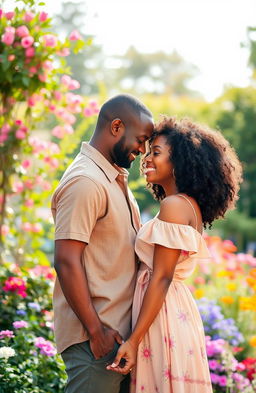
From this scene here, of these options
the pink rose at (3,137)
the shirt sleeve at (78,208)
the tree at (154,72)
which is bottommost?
the shirt sleeve at (78,208)

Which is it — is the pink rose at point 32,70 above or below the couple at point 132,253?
above

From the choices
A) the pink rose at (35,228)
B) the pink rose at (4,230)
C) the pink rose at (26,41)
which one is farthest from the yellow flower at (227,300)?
the pink rose at (26,41)

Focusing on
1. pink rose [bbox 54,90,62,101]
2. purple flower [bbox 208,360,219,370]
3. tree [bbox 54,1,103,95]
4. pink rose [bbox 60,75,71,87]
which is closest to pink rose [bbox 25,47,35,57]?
pink rose [bbox 60,75,71,87]

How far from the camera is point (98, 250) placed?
2.62m

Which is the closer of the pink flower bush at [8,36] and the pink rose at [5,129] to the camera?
the pink flower bush at [8,36]

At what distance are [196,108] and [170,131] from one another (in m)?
Answer: 16.3

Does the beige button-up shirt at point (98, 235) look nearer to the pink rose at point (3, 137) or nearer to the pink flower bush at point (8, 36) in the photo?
the pink flower bush at point (8, 36)

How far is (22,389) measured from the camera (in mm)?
3170

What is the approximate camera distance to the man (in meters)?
2.48

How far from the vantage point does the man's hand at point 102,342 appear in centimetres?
250

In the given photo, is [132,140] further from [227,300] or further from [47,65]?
[227,300]

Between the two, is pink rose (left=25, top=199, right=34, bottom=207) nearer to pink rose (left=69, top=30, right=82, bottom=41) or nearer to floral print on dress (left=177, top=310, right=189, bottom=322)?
pink rose (left=69, top=30, right=82, bottom=41)

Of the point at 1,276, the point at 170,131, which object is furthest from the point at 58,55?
the point at 170,131

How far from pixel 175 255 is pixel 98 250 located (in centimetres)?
35
